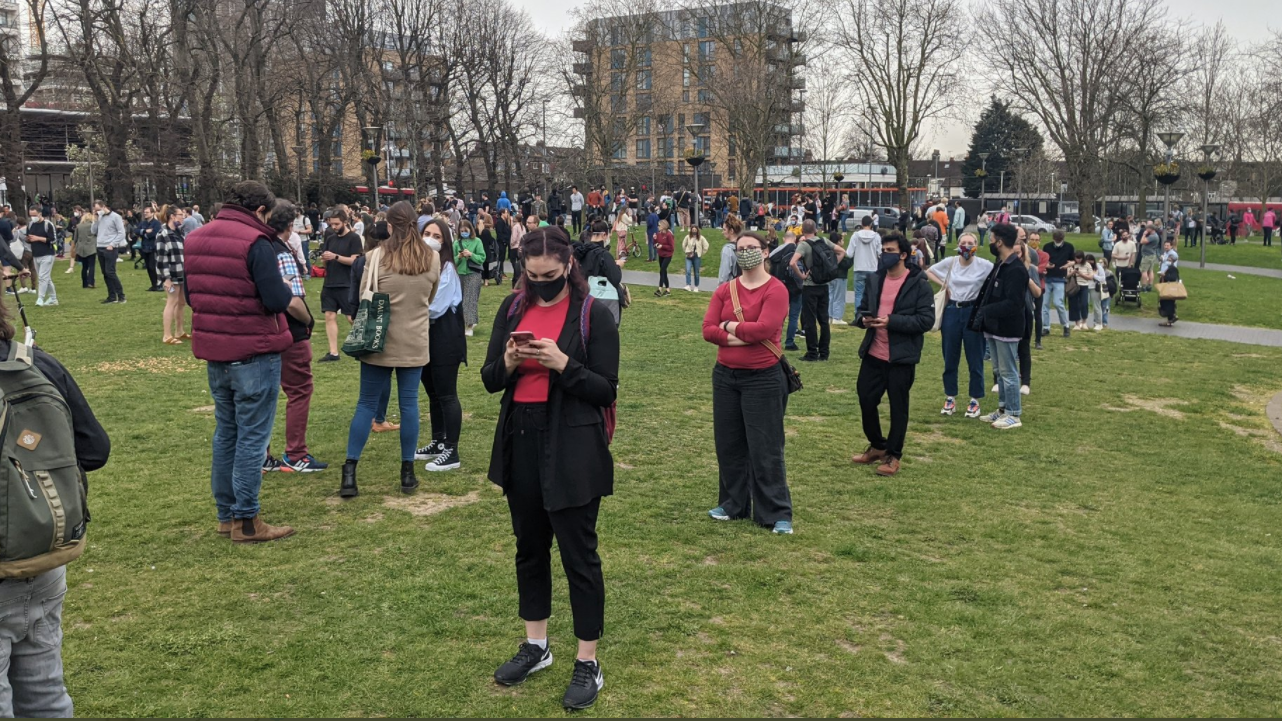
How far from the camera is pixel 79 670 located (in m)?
4.25

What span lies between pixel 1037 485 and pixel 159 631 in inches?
246

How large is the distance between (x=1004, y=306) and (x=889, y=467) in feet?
8.09

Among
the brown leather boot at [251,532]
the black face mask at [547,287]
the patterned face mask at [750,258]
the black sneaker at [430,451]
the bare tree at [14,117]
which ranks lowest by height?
the brown leather boot at [251,532]

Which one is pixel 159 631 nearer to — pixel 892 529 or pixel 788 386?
pixel 788 386

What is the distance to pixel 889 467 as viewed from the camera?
26.2 ft

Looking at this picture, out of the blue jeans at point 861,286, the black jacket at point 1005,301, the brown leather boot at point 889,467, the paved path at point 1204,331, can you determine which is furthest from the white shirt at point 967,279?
the paved path at point 1204,331

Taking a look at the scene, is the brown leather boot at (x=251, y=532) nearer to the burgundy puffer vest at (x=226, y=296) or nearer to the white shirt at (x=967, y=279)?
the burgundy puffer vest at (x=226, y=296)

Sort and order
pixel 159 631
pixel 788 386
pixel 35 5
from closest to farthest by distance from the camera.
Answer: pixel 159 631 → pixel 788 386 → pixel 35 5

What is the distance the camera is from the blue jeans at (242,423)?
5641 millimetres

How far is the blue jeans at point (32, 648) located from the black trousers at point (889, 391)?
5957 mm

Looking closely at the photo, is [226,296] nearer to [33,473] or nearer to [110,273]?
[33,473]

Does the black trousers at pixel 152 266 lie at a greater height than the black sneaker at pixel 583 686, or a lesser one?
greater

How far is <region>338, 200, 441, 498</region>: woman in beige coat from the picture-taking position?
6473 millimetres

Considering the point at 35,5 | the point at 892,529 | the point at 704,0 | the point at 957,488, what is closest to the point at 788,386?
the point at 892,529
